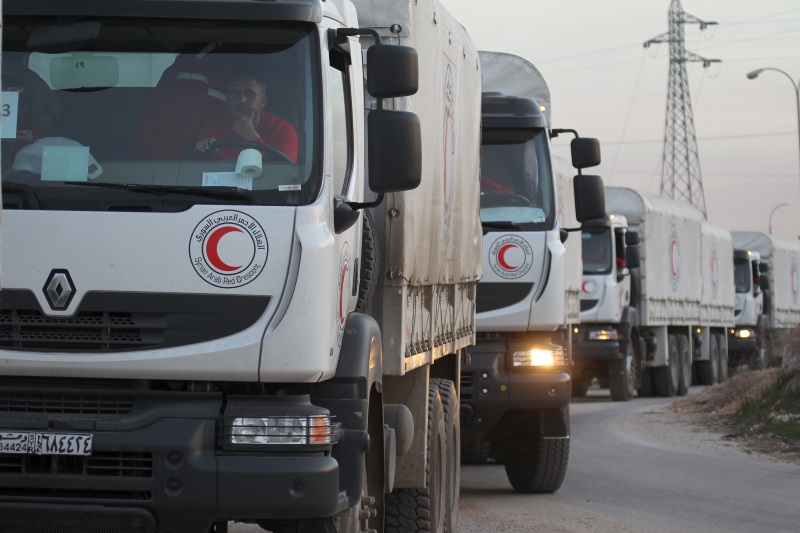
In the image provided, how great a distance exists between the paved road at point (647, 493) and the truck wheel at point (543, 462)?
133 mm

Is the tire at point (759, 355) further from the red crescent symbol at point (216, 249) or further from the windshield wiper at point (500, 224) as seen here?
the red crescent symbol at point (216, 249)

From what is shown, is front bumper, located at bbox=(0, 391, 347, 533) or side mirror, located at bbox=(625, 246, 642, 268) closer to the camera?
front bumper, located at bbox=(0, 391, 347, 533)

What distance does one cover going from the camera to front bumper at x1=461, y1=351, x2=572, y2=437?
10930mm

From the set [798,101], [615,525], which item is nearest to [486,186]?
[615,525]

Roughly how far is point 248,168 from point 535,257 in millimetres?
6083

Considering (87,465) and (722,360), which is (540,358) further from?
(722,360)

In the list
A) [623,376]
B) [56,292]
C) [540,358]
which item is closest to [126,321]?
[56,292]

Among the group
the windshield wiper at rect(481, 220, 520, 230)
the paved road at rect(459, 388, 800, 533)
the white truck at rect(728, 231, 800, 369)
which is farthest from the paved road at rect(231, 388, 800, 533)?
the white truck at rect(728, 231, 800, 369)

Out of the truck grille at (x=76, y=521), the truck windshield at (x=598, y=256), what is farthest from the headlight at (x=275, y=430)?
the truck windshield at (x=598, y=256)

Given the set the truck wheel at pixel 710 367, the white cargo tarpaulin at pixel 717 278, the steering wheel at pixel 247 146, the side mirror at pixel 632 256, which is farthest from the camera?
the truck wheel at pixel 710 367

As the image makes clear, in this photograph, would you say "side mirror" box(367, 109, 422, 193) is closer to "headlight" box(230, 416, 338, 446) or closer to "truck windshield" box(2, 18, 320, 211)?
"truck windshield" box(2, 18, 320, 211)

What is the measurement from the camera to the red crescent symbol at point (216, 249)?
18.3 ft

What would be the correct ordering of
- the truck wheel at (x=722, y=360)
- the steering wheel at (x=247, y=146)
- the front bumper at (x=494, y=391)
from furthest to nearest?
the truck wheel at (x=722, y=360) < the front bumper at (x=494, y=391) < the steering wheel at (x=247, y=146)

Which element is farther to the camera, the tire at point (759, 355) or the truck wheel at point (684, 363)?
the tire at point (759, 355)
